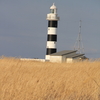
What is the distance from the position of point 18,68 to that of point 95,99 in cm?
250

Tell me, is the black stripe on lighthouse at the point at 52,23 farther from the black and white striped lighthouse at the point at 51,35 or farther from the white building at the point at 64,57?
the white building at the point at 64,57

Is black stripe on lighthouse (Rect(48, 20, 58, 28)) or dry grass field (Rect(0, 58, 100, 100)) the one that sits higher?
black stripe on lighthouse (Rect(48, 20, 58, 28))

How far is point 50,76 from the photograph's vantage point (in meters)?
7.72

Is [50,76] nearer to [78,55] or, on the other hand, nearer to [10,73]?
[10,73]

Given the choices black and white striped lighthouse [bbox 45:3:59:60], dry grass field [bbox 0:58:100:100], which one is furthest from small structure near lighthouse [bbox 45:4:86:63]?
dry grass field [bbox 0:58:100:100]

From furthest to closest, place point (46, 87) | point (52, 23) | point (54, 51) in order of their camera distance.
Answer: point (52, 23), point (54, 51), point (46, 87)

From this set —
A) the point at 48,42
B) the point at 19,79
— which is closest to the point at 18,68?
the point at 19,79

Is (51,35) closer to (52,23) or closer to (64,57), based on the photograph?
(52,23)

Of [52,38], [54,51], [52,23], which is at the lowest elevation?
[54,51]

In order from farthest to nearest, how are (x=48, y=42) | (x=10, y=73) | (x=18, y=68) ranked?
(x=48, y=42) → (x=18, y=68) → (x=10, y=73)

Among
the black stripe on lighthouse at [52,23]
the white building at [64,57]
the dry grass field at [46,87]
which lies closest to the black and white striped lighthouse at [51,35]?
the black stripe on lighthouse at [52,23]

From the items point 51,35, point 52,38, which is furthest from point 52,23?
point 52,38

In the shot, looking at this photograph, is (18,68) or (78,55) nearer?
(18,68)

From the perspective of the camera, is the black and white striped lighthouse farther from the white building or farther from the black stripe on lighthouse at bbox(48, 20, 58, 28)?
the white building
